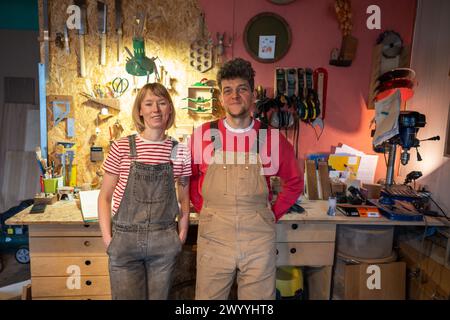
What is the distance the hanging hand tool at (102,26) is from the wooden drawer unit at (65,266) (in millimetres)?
1472

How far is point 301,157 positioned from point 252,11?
1292 millimetres

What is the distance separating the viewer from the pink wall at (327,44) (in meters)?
2.36

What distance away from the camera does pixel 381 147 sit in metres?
2.29

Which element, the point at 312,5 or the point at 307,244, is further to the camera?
the point at 312,5

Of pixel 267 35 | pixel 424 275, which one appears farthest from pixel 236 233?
pixel 267 35

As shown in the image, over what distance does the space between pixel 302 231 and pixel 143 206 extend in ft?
3.48

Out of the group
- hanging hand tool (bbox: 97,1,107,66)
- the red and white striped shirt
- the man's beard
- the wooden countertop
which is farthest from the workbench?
hanging hand tool (bbox: 97,1,107,66)

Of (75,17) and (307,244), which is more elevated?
(75,17)

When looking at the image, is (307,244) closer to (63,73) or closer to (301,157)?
(301,157)

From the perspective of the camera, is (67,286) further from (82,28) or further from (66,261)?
(82,28)

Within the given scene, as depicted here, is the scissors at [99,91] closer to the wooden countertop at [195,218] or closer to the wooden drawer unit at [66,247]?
the wooden countertop at [195,218]

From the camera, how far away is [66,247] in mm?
1826

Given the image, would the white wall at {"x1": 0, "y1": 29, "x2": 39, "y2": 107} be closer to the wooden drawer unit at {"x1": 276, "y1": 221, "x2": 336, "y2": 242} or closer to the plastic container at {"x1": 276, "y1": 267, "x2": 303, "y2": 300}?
the wooden drawer unit at {"x1": 276, "y1": 221, "x2": 336, "y2": 242}

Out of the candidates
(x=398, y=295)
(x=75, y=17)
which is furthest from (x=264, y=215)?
(x=75, y=17)
